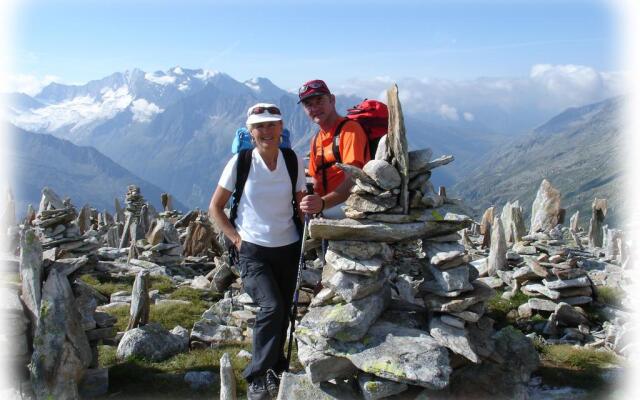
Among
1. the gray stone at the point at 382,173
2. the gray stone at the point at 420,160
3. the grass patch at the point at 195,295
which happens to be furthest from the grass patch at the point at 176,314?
the gray stone at the point at 420,160

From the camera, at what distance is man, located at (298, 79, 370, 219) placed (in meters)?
10.9

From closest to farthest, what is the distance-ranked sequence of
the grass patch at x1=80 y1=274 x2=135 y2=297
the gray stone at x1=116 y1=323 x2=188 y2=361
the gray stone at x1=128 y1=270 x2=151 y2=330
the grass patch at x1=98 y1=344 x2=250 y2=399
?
the grass patch at x1=98 y1=344 x2=250 y2=399, the gray stone at x1=116 y1=323 x2=188 y2=361, the gray stone at x1=128 y1=270 x2=151 y2=330, the grass patch at x1=80 y1=274 x2=135 y2=297

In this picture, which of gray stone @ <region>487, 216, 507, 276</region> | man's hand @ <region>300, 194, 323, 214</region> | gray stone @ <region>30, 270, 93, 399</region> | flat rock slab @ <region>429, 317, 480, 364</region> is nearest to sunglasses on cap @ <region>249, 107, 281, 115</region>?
man's hand @ <region>300, 194, 323, 214</region>

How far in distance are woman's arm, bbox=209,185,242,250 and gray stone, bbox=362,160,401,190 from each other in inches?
113

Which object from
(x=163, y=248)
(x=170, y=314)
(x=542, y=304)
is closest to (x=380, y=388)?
(x=542, y=304)

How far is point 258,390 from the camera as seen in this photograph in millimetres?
10281

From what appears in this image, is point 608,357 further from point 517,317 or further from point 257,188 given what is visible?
point 257,188

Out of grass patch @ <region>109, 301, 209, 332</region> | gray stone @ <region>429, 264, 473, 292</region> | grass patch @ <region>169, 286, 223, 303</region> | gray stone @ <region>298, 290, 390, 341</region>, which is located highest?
gray stone @ <region>429, 264, 473, 292</region>

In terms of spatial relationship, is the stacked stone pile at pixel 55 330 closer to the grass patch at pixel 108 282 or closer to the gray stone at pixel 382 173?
the gray stone at pixel 382 173

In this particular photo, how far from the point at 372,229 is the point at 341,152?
5.74 feet

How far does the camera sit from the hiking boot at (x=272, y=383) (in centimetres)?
1030

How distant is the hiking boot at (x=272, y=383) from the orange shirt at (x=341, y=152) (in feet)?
12.8

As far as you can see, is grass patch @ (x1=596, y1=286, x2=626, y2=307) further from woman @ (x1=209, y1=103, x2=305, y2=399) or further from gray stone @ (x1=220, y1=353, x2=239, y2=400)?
gray stone @ (x1=220, y1=353, x2=239, y2=400)

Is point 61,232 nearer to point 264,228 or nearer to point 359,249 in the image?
point 264,228
